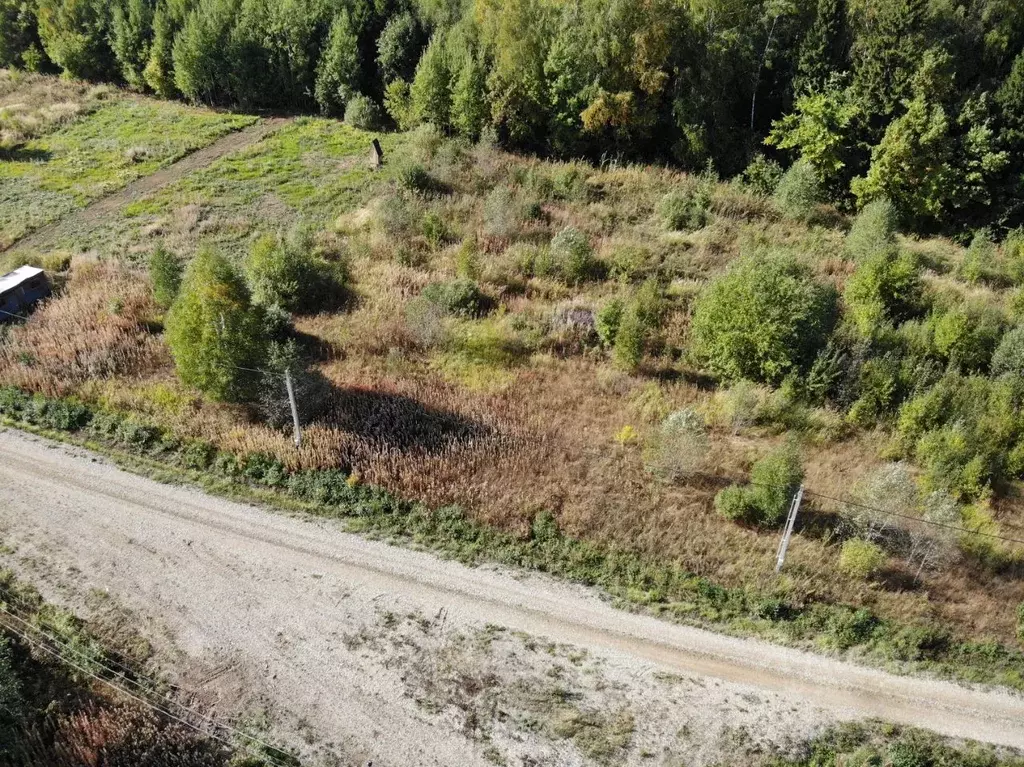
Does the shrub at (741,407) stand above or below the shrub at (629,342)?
below

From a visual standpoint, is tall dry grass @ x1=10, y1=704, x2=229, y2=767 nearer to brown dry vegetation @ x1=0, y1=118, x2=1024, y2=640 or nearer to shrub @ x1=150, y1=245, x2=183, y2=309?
brown dry vegetation @ x1=0, y1=118, x2=1024, y2=640

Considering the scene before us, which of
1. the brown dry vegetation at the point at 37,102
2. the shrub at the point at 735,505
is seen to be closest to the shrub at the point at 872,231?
the shrub at the point at 735,505

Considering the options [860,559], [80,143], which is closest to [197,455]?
[860,559]

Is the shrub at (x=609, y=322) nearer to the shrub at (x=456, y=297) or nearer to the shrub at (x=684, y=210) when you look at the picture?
the shrub at (x=456, y=297)

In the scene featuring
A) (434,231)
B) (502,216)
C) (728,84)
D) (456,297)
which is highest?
(728,84)

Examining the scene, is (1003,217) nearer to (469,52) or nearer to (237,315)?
(469,52)

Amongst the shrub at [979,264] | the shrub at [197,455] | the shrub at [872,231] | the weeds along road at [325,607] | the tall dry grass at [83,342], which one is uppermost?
the shrub at [872,231]

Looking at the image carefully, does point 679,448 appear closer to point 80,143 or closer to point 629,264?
point 629,264
